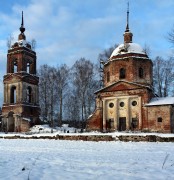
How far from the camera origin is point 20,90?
39969 millimetres

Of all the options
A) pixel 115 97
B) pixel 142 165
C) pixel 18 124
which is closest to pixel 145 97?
pixel 115 97

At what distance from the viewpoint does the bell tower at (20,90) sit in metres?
39.4

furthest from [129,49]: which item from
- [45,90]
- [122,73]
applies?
[45,90]

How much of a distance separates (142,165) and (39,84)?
39427mm

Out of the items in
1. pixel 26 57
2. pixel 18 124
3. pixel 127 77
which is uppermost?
pixel 26 57

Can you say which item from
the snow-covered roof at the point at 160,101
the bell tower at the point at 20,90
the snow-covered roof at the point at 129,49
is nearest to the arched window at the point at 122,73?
the snow-covered roof at the point at 129,49

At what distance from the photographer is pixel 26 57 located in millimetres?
41562

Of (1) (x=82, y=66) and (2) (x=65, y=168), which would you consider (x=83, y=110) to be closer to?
(1) (x=82, y=66)

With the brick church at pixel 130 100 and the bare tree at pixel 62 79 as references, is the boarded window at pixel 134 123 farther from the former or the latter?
the bare tree at pixel 62 79

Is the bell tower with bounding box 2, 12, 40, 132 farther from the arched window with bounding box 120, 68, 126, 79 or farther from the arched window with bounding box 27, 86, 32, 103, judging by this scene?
the arched window with bounding box 120, 68, 126, 79

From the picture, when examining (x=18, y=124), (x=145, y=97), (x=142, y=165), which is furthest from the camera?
(x=18, y=124)

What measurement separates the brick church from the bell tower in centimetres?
968

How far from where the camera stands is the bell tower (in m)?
39.4

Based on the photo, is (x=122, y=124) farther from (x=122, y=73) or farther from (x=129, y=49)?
(x=129, y=49)
